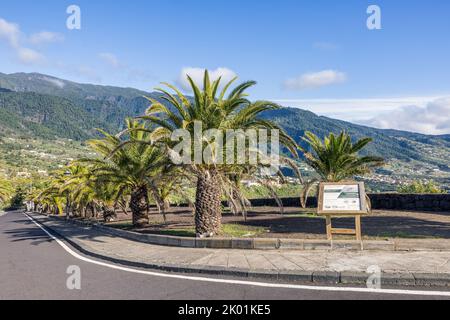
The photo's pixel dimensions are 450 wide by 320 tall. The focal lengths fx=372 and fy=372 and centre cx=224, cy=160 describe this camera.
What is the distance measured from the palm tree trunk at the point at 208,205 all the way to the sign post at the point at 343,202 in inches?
130

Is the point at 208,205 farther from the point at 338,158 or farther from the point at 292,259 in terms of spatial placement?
the point at 338,158

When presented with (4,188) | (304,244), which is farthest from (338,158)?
(4,188)

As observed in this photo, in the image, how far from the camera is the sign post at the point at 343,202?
933 centimetres

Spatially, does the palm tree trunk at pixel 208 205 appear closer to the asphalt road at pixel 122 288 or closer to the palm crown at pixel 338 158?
the asphalt road at pixel 122 288

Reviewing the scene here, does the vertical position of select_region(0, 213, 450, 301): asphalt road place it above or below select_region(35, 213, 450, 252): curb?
below

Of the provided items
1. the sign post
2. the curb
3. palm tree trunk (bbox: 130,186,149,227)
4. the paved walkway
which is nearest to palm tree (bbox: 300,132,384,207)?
palm tree trunk (bbox: 130,186,149,227)

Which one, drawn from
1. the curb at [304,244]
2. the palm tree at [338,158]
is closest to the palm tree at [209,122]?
the curb at [304,244]

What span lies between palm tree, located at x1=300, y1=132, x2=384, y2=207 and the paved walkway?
11841 mm

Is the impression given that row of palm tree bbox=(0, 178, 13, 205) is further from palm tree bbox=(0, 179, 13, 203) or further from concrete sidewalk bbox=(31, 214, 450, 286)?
concrete sidewalk bbox=(31, 214, 450, 286)

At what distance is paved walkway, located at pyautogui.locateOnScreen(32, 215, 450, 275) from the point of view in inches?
270

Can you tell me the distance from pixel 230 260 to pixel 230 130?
4.96 metres

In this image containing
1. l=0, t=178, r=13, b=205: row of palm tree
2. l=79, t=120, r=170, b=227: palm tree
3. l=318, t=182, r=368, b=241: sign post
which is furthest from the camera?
l=0, t=178, r=13, b=205: row of palm tree

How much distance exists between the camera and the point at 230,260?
812cm

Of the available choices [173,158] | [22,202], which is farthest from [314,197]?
[22,202]
